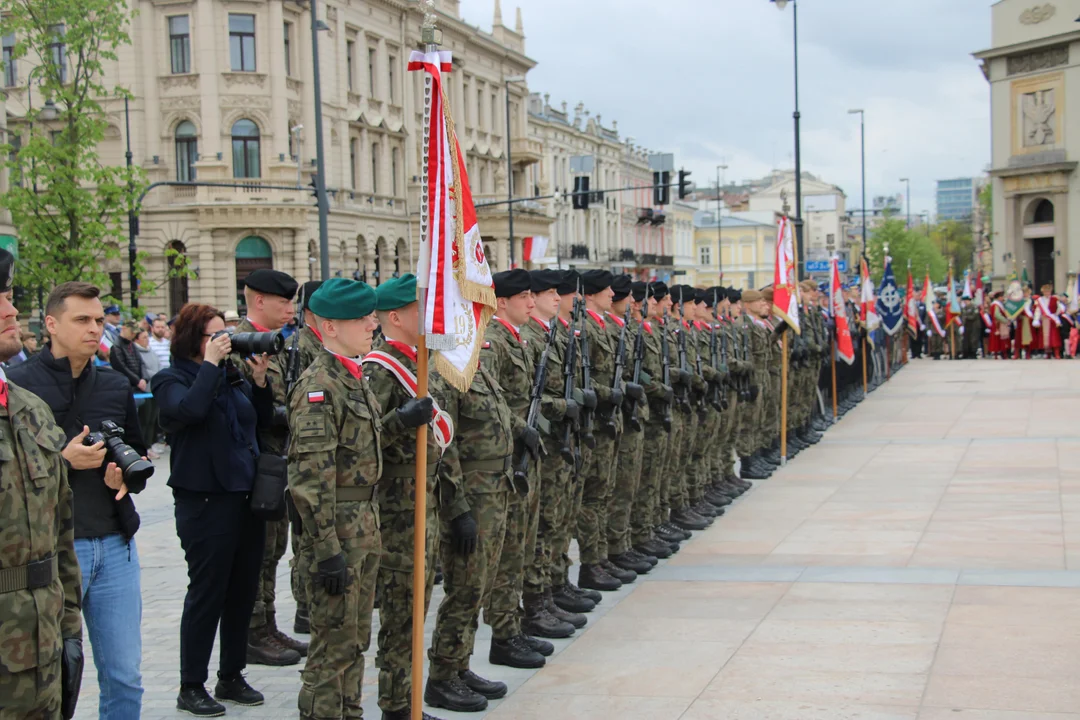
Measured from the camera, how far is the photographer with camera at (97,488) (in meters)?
4.80

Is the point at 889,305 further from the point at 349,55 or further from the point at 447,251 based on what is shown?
the point at 349,55

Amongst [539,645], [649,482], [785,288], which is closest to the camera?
[539,645]

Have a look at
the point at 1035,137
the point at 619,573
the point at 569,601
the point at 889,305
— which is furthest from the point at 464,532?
the point at 1035,137

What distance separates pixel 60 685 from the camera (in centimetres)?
383

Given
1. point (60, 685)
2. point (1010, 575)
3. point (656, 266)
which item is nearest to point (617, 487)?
point (1010, 575)

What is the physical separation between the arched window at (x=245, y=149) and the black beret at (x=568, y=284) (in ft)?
121

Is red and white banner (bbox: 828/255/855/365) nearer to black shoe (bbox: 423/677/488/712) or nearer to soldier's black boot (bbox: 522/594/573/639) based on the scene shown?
soldier's black boot (bbox: 522/594/573/639)

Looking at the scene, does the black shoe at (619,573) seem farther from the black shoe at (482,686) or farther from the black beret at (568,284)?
the black shoe at (482,686)

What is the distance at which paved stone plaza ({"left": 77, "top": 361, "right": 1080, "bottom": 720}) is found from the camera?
20.4 feet

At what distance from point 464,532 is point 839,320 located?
1530cm

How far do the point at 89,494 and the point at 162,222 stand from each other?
40581 mm

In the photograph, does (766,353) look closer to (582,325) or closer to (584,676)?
(582,325)

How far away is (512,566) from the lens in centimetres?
686

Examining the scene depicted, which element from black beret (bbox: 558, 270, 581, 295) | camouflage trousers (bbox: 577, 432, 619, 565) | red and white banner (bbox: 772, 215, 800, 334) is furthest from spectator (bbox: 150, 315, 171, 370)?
camouflage trousers (bbox: 577, 432, 619, 565)
